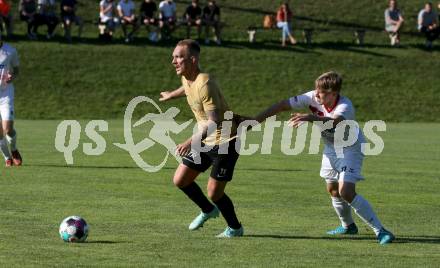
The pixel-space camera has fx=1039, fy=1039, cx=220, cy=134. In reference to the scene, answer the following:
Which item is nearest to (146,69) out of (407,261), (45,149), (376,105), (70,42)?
(70,42)

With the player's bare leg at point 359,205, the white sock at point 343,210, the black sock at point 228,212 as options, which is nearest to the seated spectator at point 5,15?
the black sock at point 228,212

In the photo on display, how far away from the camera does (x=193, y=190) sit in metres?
12.2

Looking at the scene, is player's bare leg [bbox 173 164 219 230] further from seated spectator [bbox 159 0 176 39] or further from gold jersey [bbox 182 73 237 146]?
seated spectator [bbox 159 0 176 39]

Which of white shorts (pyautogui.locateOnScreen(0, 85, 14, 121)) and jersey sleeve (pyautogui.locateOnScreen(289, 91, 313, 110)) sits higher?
jersey sleeve (pyautogui.locateOnScreen(289, 91, 313, 110))

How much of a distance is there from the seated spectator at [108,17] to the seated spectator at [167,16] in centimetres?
202

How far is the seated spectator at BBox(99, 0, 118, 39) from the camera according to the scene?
43844 millimetres

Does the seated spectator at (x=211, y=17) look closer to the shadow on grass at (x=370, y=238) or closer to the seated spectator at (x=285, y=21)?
the seated spectator at (x=285, y=21)

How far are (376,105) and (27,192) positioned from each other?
93.3 feet

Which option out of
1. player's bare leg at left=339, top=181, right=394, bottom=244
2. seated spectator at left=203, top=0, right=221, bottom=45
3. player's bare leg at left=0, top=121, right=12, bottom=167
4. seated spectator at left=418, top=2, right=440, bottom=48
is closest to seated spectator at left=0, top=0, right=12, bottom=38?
seated spectator at left=203, top=0, right=221, bottom=45

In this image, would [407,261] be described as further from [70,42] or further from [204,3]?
[204,3]

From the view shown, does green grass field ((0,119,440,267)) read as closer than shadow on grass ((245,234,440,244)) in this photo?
Yes

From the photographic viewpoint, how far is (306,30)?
48125 millimetres

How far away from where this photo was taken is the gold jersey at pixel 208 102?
37.4 feet

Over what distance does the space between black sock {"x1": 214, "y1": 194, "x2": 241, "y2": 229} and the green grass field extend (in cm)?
21
